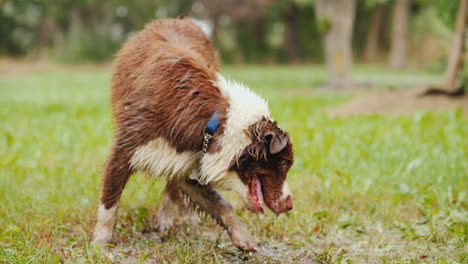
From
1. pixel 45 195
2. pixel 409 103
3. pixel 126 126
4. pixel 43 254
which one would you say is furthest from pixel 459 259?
pixel 409 103

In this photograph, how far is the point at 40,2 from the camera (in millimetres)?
31172

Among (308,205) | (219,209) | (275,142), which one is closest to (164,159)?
(219,209)

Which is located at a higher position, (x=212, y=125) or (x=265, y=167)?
(x=212, y=125)

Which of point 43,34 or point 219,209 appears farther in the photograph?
point 43,34

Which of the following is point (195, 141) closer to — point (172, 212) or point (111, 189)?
point (111, 189)

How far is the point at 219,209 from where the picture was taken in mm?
3287

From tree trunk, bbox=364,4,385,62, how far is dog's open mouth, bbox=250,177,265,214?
32903 mm

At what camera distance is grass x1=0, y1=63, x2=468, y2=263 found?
10.6 ft

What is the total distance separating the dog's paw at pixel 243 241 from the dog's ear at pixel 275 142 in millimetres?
722

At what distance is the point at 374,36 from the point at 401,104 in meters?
27.0

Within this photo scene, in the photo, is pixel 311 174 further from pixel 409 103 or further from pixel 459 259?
pixel 409 103

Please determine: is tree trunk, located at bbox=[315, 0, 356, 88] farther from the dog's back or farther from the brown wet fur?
the brown wet fur

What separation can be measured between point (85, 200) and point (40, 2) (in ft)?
100

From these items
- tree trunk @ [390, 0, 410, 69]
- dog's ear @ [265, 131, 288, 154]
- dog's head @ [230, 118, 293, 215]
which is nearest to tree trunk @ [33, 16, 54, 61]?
tree trunk @ [390, 0, 410, 69]
